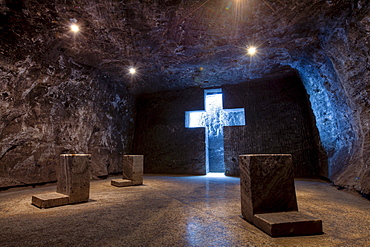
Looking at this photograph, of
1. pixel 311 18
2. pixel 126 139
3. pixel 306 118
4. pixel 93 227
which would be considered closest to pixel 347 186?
pixel 306 118

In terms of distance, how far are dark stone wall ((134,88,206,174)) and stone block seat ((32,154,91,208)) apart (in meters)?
5.61

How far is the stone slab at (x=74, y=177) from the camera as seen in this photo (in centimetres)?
376

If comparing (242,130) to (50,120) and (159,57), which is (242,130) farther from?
(50,120)

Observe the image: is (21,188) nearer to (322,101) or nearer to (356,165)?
(356,165)

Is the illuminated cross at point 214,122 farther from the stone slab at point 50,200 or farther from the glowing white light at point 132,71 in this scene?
the stone slab at point 50,200

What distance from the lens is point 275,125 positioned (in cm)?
825

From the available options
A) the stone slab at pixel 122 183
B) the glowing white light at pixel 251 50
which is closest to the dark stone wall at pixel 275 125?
the glowing white light at pixel 251 50

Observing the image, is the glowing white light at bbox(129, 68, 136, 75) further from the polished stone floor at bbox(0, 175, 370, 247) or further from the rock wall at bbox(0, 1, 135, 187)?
the polished stone floor at bbox(0, 175, 370, 247)

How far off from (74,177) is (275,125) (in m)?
7.40

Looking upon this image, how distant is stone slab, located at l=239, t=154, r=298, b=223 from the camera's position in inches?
102

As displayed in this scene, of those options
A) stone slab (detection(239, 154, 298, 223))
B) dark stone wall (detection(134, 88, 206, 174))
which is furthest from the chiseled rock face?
stone slab (detection(239, 154, 298, 223))

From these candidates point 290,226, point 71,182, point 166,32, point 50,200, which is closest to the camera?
point 290,226

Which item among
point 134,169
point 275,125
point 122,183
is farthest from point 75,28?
point 275,125

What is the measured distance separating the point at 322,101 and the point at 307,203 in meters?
4.39
